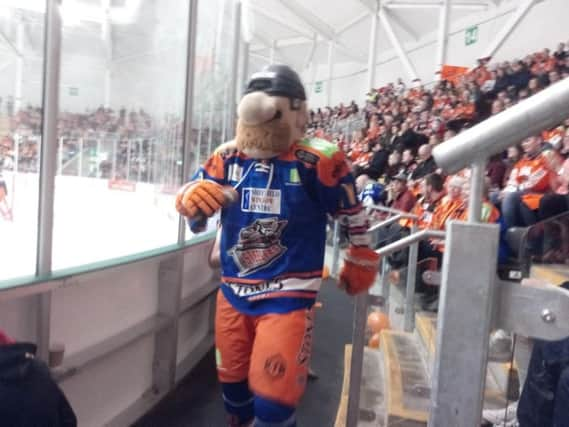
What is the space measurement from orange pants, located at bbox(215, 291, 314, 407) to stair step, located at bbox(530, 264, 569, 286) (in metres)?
0.79

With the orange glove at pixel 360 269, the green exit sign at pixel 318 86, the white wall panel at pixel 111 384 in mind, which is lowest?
the white wall panel at pixel 111 384

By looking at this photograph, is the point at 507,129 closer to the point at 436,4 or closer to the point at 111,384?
the point at 111,384

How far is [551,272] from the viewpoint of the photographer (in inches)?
34.6

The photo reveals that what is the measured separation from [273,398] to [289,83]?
0.93 meters

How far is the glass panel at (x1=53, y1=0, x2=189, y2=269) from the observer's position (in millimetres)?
2096

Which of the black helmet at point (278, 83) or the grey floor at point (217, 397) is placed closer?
the black helmet at point (278, 83)

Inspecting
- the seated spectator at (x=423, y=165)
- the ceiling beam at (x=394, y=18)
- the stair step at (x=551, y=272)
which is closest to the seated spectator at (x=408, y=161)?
the seated spectator at (x=423, y=165)

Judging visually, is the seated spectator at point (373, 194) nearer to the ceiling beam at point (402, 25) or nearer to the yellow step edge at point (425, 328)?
the yellow step edge at point (425, 328)

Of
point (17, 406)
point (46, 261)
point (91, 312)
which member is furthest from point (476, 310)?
point (91, 312)

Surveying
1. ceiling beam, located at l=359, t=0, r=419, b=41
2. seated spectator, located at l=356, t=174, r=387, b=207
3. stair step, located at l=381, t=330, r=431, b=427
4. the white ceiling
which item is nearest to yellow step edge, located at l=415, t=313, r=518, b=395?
stair step, located at l=381, t=330, r=431, b=427

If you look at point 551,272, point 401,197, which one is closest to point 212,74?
point 401,197

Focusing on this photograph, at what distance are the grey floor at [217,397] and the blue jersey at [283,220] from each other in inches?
43.9

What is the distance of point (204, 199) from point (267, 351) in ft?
1.52

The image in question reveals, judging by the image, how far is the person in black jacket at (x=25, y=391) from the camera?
1.29 m
